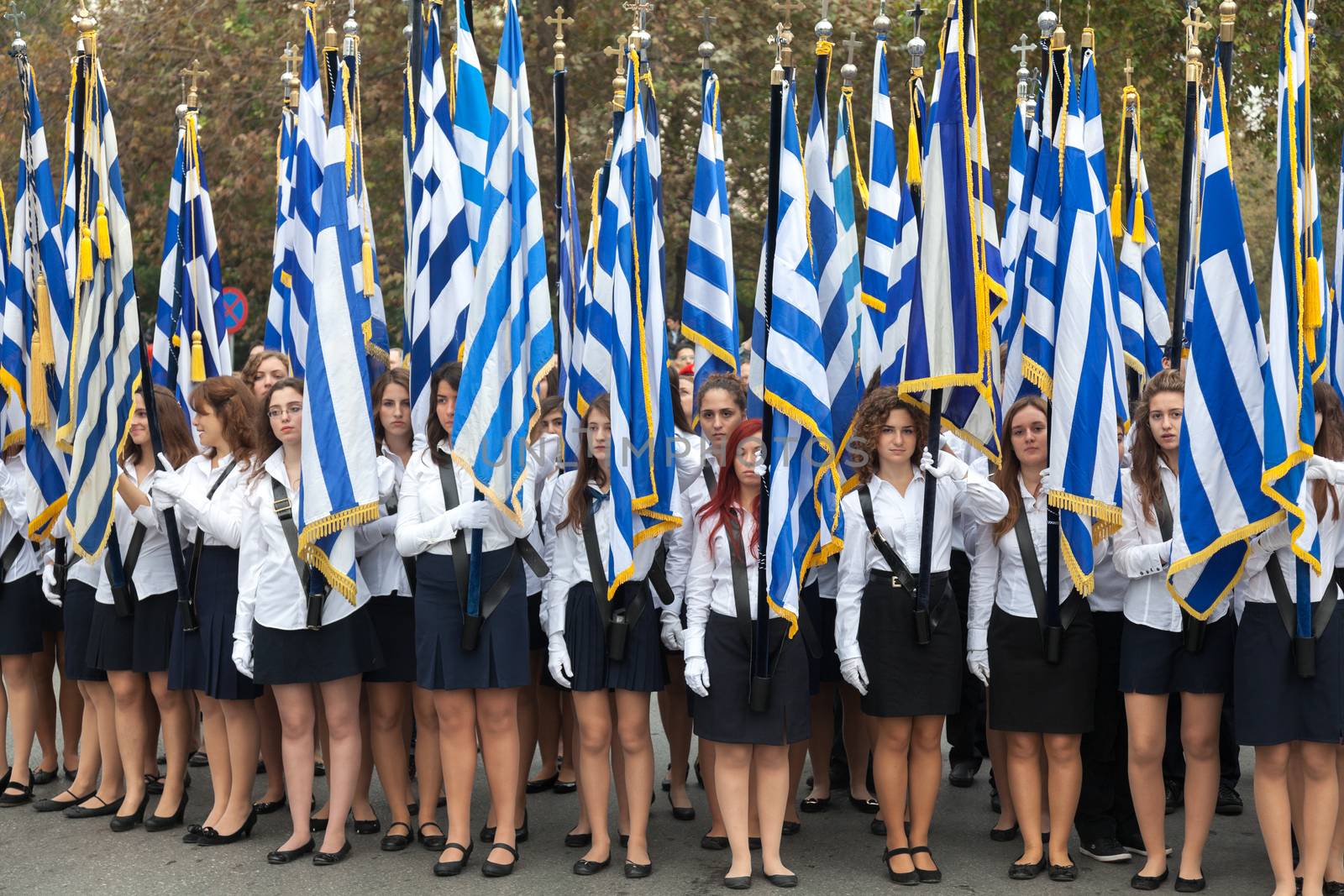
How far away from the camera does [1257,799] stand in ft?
17.9

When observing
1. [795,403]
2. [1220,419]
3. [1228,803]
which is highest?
[795,403]

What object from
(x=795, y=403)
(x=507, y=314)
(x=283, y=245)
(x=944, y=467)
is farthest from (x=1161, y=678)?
(x=283, y=245)

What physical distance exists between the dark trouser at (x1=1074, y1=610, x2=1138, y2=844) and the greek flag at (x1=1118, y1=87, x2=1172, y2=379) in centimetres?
268

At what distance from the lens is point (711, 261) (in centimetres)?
702

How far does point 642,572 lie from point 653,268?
140 cm

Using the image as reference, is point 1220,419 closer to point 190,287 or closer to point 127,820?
point 127,820

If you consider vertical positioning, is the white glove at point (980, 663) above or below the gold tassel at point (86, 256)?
below

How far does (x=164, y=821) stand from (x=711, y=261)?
3575mm

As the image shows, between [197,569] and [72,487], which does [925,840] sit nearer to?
[197,569]

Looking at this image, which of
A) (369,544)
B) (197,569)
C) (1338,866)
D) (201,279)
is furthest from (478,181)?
(1338,866)

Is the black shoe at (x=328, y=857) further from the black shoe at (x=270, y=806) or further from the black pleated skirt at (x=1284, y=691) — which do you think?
the black pleated skirt at (x=1284, y=691)

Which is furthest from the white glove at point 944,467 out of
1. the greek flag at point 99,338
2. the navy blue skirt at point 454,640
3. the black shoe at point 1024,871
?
the greek flag at point 99,338

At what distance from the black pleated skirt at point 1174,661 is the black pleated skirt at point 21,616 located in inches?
200

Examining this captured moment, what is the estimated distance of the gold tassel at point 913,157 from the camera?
21.9ft
